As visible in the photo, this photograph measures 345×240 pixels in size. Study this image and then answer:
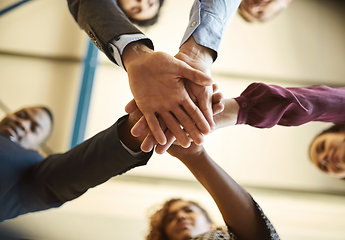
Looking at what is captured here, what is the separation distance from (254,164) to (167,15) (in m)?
1.10

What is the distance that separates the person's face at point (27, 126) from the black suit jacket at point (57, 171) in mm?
382

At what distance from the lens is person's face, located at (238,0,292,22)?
5.62 feet

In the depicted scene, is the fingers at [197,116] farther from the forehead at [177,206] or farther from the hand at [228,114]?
the forehead at [177,206]

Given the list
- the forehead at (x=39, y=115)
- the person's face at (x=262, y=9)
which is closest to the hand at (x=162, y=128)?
the forehead at (x=39, y=115)

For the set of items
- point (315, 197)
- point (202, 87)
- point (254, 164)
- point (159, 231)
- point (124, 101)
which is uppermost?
point (124, 101)

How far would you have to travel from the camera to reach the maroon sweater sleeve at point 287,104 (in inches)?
25.3

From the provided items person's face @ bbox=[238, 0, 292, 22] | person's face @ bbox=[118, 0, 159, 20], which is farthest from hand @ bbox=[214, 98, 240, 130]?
person's face @ bbox=[238, 0, 292, 22]

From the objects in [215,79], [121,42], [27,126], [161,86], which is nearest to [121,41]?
[121,42]

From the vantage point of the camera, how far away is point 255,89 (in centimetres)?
69

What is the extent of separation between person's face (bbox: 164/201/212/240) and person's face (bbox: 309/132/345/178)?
28.1 inches

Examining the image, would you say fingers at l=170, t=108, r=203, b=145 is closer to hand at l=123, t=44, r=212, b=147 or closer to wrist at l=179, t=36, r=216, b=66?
hand at l=123, t=44, r=212, b=147

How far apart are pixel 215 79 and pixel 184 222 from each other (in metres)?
0.96

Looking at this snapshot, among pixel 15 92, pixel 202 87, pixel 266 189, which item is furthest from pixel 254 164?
pixel 15 92

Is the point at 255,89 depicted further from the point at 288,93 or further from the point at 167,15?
the point at 167,15
